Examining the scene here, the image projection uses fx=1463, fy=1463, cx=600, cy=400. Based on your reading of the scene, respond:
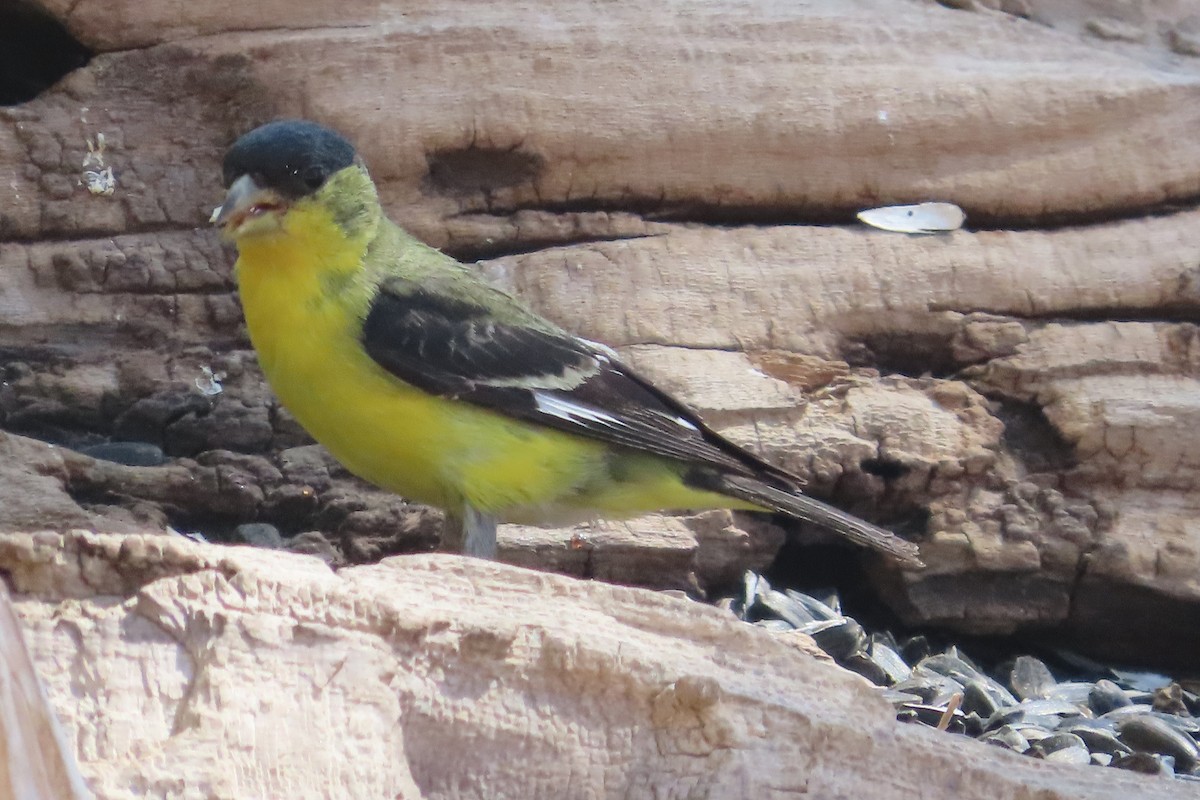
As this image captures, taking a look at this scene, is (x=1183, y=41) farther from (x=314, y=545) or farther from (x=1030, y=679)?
(x=314, y=545)

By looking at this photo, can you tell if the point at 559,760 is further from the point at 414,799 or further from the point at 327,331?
the point at 327,331

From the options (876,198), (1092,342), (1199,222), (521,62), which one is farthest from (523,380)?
(1199,222)

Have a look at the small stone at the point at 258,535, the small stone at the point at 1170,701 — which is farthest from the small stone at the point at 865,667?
the small stone at the point at 258,535

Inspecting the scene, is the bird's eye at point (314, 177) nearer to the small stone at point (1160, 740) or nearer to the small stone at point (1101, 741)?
the small stone at point (1101, 741)

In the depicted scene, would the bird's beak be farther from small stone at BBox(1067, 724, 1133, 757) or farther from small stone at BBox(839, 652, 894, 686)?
small stone at BBox(1067, 724, 1133, 757)

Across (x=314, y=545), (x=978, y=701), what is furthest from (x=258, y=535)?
(x=978, y=701)

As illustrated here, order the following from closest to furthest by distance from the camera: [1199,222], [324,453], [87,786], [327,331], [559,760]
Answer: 1. [87,786]
2. [559,760]
3. [327,331]
4. [324,453]
5. [1199,222]
